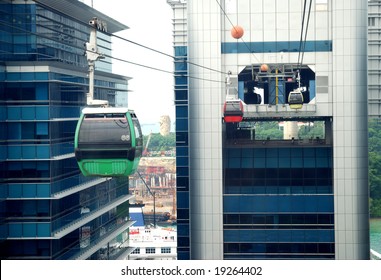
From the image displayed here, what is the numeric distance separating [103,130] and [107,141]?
0.19 metres

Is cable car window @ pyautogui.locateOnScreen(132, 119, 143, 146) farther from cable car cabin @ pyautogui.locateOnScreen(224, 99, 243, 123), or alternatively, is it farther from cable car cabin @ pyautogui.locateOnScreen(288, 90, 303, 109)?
cable car cabin @ pyautogui.locateOnScreen(288, 90, 303, 109)

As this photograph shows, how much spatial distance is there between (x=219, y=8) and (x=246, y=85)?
2.61m

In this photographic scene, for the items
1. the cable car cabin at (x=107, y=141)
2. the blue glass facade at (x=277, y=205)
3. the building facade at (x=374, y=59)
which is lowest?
the blue glass facade at (x=277, y=205)

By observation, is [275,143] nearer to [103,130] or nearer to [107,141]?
[107,141]

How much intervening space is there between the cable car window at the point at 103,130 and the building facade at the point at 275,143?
12.5 m

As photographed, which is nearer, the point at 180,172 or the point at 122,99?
the point at 180,172

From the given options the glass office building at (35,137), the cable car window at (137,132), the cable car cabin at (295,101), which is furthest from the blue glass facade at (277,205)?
the cable car window at (137,132)

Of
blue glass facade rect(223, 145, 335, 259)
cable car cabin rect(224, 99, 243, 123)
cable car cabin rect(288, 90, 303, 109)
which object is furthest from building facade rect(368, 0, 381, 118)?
cable car cabin rect(224, 99, 243, 123)

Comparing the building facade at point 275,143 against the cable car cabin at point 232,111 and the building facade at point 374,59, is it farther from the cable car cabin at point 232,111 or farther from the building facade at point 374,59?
the cable car cabin at point 232,111

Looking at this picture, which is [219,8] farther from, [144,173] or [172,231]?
[144,173]

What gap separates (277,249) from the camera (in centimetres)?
2444

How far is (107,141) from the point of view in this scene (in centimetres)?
1042

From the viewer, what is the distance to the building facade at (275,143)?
23.1m
